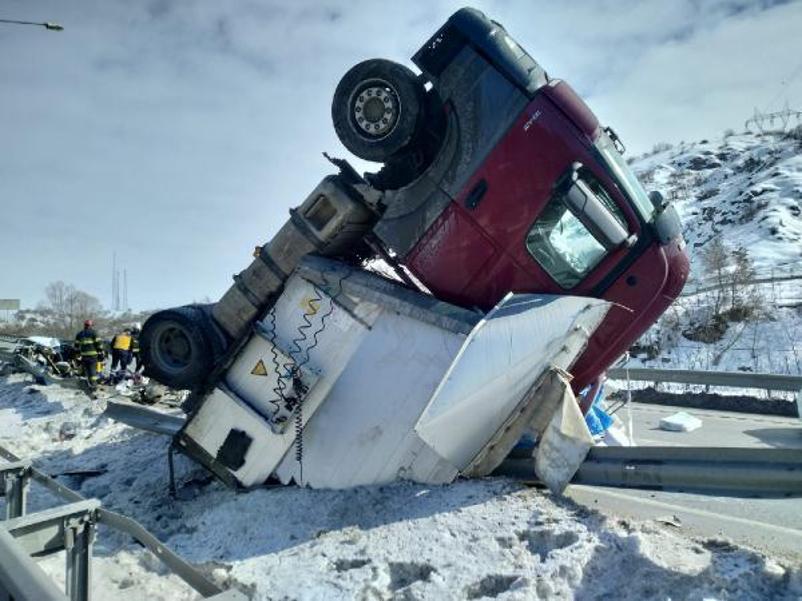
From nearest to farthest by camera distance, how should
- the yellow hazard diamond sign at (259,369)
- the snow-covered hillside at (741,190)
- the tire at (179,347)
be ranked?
the yellow hazard diamond sign at (259,369)
the tire at (179,347)
the snow-covered hillside at (741,190)

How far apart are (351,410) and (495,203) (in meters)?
1.88

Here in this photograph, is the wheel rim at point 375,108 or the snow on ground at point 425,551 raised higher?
the wheel rim at point 375,108

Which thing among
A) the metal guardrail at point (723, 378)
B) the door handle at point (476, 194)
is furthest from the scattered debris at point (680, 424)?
the door handle at point (476, 194)

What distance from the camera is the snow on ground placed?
2.74 m

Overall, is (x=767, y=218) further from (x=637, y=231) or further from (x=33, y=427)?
(x=33, y=427)

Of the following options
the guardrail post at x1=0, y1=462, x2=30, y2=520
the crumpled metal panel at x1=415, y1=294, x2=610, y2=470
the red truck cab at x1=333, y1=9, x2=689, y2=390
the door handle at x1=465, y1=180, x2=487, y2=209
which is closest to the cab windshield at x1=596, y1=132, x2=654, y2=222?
the red truck cab at x1=333, y1=9, x2=689, y2=390

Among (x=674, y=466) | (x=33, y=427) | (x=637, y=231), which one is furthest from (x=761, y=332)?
(x=33, y=427)

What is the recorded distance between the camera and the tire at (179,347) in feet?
16.7

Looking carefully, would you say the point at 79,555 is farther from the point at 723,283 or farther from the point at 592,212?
the point at 723,283

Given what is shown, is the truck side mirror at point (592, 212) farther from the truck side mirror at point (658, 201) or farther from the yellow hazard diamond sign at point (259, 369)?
the yellow hazard diamond sign at point (259, 369)

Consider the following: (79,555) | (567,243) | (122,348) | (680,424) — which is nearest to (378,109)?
(567,243)

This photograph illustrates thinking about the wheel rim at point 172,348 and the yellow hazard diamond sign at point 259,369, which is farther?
the wheel rim at point 172,348

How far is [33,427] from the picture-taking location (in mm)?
7434

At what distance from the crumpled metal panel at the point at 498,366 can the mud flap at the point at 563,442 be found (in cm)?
22
